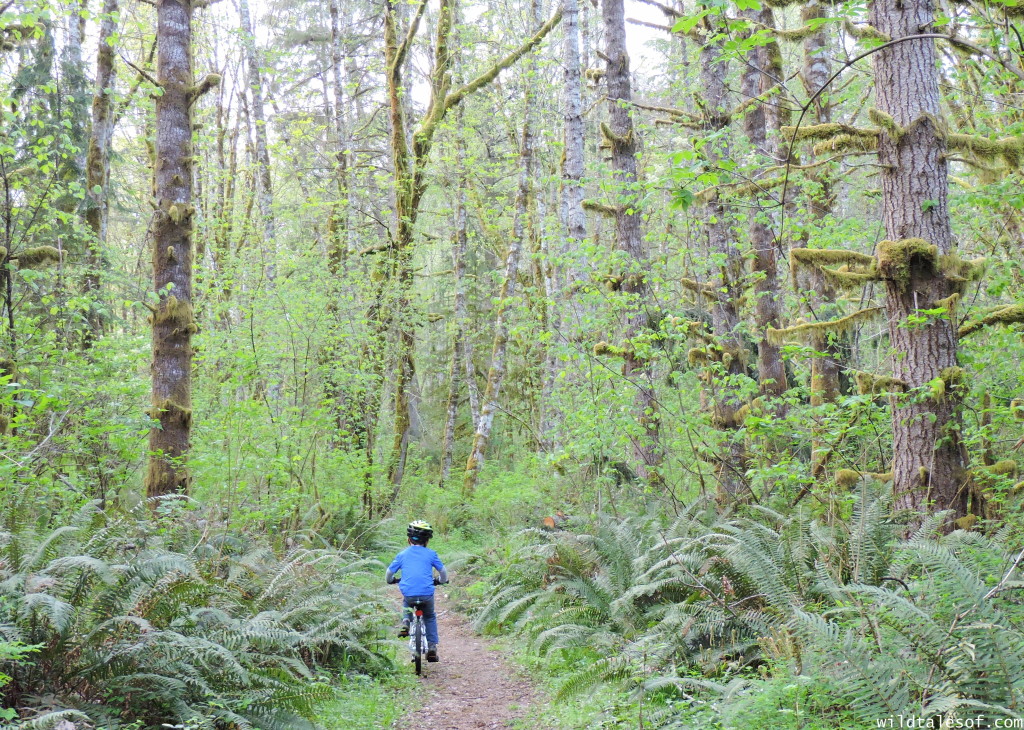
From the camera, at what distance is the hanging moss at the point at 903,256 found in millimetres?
6125

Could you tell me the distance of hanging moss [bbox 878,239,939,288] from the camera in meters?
6.12

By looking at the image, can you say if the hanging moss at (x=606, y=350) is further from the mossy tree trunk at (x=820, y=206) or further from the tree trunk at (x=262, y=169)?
the tree trunk at (x=262, y=169)

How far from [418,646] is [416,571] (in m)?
0.77

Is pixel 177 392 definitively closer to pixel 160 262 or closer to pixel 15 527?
pixel 160 262

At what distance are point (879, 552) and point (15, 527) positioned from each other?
6482 millimetres

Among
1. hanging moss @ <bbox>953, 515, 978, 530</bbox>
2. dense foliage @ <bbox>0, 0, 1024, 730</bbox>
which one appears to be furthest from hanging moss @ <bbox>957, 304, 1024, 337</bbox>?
hanging moss @ <bbox>953, 515, 978, 530</bbox>

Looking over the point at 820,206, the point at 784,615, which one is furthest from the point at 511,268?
the point at 784,615

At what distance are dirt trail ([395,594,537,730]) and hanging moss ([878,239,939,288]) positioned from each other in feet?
16.0

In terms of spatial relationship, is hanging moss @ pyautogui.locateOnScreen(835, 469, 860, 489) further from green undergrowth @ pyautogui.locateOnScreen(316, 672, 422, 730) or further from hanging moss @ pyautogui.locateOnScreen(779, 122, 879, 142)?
green undergrowth @ pyautogui.locateOnScreen(316, 672, 422, 730)

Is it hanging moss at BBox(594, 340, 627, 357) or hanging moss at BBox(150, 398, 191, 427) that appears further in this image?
hanging moss at BBox(594, 340, 627, 357)

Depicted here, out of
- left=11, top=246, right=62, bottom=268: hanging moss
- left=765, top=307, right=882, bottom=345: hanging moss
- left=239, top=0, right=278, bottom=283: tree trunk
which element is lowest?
left=765, top=307, right=882, bottom=345: hanging moss

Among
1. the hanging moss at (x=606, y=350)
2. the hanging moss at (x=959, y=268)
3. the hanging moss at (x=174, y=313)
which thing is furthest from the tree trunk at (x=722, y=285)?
the hanging moss at (x=174, y=313)

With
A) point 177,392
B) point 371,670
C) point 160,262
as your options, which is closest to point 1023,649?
point 371,670

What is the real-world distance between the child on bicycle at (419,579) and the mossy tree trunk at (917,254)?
4713 mm
